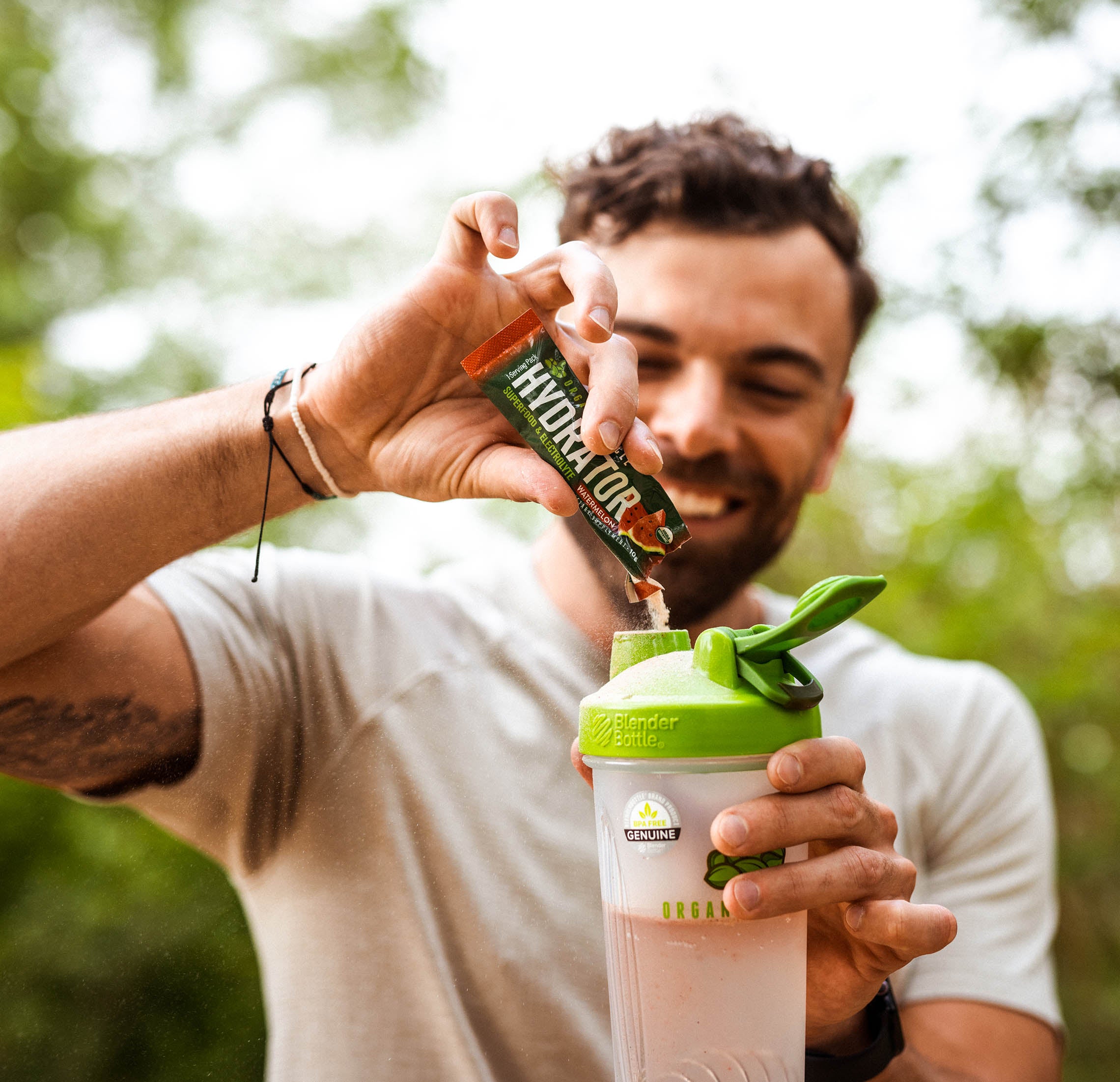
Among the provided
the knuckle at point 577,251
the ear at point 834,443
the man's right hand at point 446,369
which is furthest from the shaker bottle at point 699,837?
the ear at point 834,443

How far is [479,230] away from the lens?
88 cm

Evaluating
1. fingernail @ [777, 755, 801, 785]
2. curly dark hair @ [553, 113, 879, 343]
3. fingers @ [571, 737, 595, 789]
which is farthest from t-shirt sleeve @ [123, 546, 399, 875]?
curly dark hair @ [553, 113, 879, 343]

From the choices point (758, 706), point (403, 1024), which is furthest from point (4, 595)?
point (758, 706)

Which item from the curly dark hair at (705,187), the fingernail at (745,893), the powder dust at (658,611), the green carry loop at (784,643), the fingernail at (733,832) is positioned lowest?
the fingernail at (745,893)

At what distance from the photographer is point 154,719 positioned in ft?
3.08

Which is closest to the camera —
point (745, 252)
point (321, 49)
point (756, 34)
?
point (745, 252)

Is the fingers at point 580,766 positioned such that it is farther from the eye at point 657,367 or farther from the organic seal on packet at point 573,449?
the eye at point 657,367

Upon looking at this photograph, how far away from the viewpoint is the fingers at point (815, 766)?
71 cm

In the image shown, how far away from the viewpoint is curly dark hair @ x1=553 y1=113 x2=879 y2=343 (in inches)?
47.0

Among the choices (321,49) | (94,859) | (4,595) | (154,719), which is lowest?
(94,859)

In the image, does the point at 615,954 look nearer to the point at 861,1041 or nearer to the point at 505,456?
the point at 861,1041

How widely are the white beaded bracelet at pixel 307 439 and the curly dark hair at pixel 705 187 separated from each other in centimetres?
46

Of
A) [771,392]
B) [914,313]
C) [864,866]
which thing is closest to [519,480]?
[864,866]

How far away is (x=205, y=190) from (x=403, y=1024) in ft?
13.2
